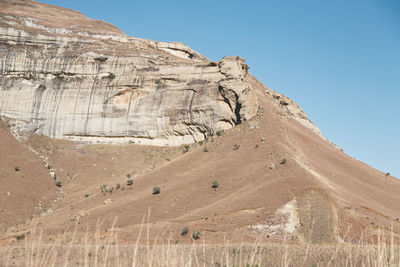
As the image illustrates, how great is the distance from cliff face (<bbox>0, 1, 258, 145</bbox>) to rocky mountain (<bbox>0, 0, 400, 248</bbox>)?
133mm

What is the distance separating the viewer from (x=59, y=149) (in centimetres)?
5166

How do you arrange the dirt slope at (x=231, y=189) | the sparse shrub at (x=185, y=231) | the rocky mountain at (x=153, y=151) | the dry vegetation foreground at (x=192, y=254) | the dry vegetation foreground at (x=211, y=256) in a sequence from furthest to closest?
1. the rocky mountain at (x=153, y=151)
2. the dirt slope at (x=231, y=189)
3. the sparse shrub at (x=185, y=231)
4. the dry vegetation foreground at (x=211, y=256)
5. the dry vegetation foreground at (x=192, y=254)

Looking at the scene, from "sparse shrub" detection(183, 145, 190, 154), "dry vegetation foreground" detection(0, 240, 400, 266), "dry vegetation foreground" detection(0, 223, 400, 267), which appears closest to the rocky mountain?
"sparse shrub" detection(183, 145, 190, 154)

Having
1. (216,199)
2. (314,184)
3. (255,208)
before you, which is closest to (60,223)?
(216,199)

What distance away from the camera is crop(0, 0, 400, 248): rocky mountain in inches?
1176

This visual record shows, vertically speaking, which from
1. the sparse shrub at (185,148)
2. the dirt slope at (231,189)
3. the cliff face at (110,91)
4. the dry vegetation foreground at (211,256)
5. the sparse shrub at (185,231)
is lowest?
the dry vegetation foreground at (211,256)

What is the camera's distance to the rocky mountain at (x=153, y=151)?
98.0ft

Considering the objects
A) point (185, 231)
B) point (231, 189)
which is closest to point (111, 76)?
point (231, 189)

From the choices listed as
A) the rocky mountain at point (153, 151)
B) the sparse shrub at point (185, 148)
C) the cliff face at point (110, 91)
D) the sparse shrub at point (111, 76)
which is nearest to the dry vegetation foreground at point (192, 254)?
the rocky mountain at point (153, 151)

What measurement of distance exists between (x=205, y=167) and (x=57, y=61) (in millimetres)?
28648

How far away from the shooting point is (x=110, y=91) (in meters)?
54.0

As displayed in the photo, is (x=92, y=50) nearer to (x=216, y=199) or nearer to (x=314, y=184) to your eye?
(x=216, y=199)

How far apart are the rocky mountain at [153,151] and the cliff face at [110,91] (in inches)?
5.3

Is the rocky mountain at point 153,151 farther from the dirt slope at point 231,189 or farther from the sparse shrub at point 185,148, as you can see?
the sparse shrub at point 185,148
